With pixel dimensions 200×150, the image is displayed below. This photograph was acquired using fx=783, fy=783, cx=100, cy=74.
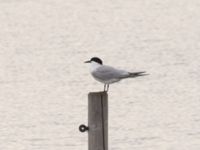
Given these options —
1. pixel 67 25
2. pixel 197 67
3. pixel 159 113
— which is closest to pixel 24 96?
pixel 159 113

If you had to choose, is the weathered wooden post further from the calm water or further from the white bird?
the calm water

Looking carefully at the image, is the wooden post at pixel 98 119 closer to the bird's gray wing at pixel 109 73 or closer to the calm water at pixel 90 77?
the bird's gray wing at pixel 109 73

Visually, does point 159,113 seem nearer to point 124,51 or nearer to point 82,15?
point 124,51

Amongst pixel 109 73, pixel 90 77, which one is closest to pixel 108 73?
pixel 109 73

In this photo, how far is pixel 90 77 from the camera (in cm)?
1695

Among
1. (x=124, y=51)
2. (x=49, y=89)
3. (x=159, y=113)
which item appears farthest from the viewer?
(x=124, y=51)

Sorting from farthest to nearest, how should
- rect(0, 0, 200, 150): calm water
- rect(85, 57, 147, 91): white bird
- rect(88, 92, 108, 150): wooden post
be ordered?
rect(0, 0, 200, 150): calm water → rect(85, 57, 147, 91): white bird → rect(88, 92, 108, 150): wooden post

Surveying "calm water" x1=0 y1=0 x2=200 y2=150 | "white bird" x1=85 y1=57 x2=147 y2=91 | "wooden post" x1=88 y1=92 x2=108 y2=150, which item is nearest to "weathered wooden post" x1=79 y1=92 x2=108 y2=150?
"wooden post" x1=88 y1=92 x2=108 y2=150

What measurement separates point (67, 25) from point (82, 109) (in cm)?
1001

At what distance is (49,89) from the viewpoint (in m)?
15.8

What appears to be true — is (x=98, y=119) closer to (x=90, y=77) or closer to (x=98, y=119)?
(x=98, y=119)

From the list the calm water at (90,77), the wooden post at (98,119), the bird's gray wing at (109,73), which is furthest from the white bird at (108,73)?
the calm water at (90,77)

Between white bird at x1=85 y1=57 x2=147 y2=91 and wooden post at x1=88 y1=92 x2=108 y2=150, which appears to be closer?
wooden post at x1=88 y1=92 x2=108 y2=150

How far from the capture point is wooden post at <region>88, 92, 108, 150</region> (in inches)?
227
